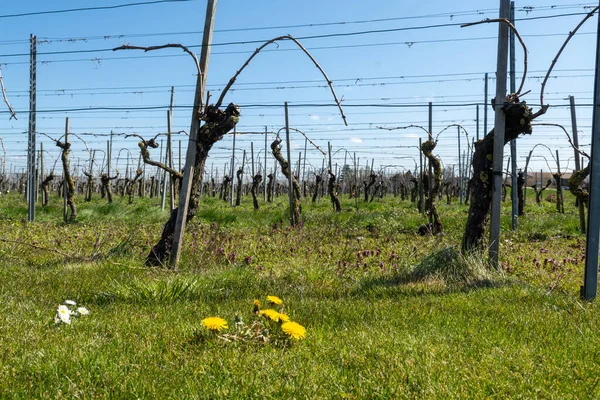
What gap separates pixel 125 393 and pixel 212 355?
635 millimetres

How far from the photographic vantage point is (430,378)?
2.74 meters

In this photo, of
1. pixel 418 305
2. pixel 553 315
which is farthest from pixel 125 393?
pixel 553 315

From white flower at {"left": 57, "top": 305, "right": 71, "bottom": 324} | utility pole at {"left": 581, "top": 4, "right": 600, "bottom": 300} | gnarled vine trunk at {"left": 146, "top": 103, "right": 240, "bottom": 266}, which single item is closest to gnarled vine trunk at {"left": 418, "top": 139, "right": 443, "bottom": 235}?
gnarled vine trunk at {"left": 146, "top": 103, "right": 240, "bottom": 266}

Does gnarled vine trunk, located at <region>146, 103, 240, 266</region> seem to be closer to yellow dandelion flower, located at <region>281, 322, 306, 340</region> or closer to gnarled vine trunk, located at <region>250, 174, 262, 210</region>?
yellow dandelion flower, located at <region>281, 322, 306, 340</region>

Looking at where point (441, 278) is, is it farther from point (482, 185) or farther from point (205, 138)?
point (205, 138)

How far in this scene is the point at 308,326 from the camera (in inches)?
149

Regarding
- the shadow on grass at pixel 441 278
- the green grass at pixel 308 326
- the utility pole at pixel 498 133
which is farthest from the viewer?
the utility pole at pixel 498 133

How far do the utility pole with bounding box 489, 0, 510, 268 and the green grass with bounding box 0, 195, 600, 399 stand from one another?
1.55 ft

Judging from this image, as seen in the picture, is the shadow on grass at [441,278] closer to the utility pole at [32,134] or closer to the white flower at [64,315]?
the white flower at [64,315]

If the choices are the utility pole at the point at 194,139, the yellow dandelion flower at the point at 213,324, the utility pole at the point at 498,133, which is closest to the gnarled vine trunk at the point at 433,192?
the utility pole at the point at 498,133

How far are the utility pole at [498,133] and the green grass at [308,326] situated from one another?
47 centimetres

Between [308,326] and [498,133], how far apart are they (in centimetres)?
363

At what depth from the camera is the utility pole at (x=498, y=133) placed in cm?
602

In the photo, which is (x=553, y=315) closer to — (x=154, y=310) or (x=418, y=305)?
(x=418, y=305)
